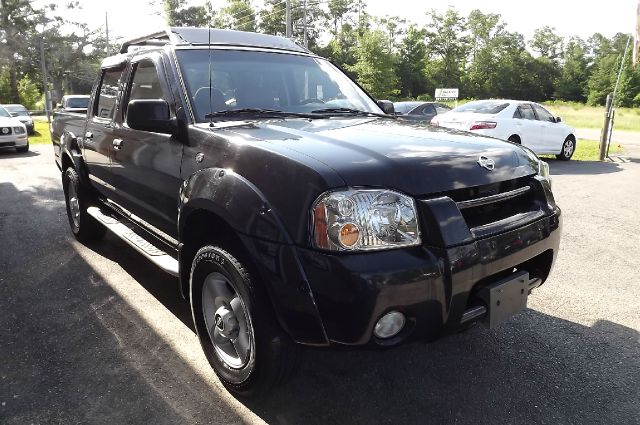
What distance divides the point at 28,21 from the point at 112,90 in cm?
6306

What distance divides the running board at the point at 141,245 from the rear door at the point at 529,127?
32.3 ft

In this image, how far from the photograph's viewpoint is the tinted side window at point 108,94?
412 centimetres

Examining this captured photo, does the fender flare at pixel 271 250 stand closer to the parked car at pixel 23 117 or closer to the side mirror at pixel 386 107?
the side mirror at pixel 386 107

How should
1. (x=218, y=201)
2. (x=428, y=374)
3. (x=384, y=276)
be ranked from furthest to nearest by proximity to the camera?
(x=428, y=374) < (x=218, y=201) < (x=384, y=276)

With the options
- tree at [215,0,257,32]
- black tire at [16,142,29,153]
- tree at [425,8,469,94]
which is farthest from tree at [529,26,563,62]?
black tire at [16,142,29,153]

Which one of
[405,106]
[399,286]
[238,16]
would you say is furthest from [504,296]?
[238,16]

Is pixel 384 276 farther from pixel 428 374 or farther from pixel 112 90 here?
pixel 112 90

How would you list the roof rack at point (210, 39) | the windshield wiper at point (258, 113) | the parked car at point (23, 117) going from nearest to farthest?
1. the windshield wiper at point (258, 113)
2. the roof rack at point (210, 39)
3. the parked car at point (23, 117)

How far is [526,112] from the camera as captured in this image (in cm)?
1206

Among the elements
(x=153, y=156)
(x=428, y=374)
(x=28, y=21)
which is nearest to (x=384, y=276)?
(x=428, y=374)

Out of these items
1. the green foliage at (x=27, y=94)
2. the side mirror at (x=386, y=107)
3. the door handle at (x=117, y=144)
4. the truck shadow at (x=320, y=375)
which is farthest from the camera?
the green foliage at (x=27, y=94)

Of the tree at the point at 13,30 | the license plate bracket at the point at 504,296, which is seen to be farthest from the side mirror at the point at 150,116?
the tree at the point at 13,30

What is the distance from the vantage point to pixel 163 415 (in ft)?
8.00

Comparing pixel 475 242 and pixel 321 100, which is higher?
pixel 321 100
